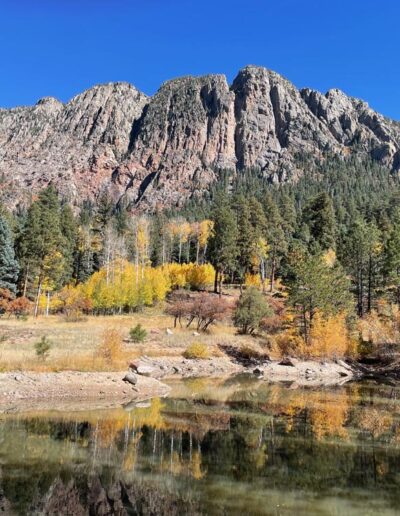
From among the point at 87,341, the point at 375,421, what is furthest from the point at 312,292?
the point at 375,421

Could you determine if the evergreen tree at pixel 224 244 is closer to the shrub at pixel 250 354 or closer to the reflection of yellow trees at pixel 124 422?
the shrub at pixel 250 354

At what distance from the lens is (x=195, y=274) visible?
79.2 m

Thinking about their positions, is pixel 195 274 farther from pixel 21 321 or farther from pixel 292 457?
pixel 292 457

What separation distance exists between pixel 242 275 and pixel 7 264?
36826 millimetres

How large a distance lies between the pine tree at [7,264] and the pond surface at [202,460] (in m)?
43.7

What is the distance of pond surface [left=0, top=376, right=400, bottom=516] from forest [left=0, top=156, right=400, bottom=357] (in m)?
22.4

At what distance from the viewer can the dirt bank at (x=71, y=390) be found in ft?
71.5

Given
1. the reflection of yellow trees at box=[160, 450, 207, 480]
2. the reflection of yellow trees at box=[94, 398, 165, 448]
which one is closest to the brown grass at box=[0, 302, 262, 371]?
the reflection of yellow trees at box=[94, 398, 165, 448]

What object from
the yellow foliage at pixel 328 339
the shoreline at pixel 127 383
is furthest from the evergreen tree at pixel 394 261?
the shoreline at pixel 127 383

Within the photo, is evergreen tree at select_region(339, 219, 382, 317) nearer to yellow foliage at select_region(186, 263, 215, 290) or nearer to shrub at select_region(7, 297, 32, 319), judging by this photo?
yellow foliage at select_region(186, 263, 215, 290)

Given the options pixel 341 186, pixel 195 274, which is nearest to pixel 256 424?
pixel 195 274

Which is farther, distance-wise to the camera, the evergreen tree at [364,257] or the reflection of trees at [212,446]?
the evergreen tree at [364,257]

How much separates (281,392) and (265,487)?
1772 centimetres

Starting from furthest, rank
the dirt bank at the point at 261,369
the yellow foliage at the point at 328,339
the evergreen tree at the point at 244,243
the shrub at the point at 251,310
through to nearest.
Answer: the evergreen tree at the point at 244,243
the shrub at the point at 251,310
the yellow foliage at the point at 328,339
the dirt bank at the point at 261,369
